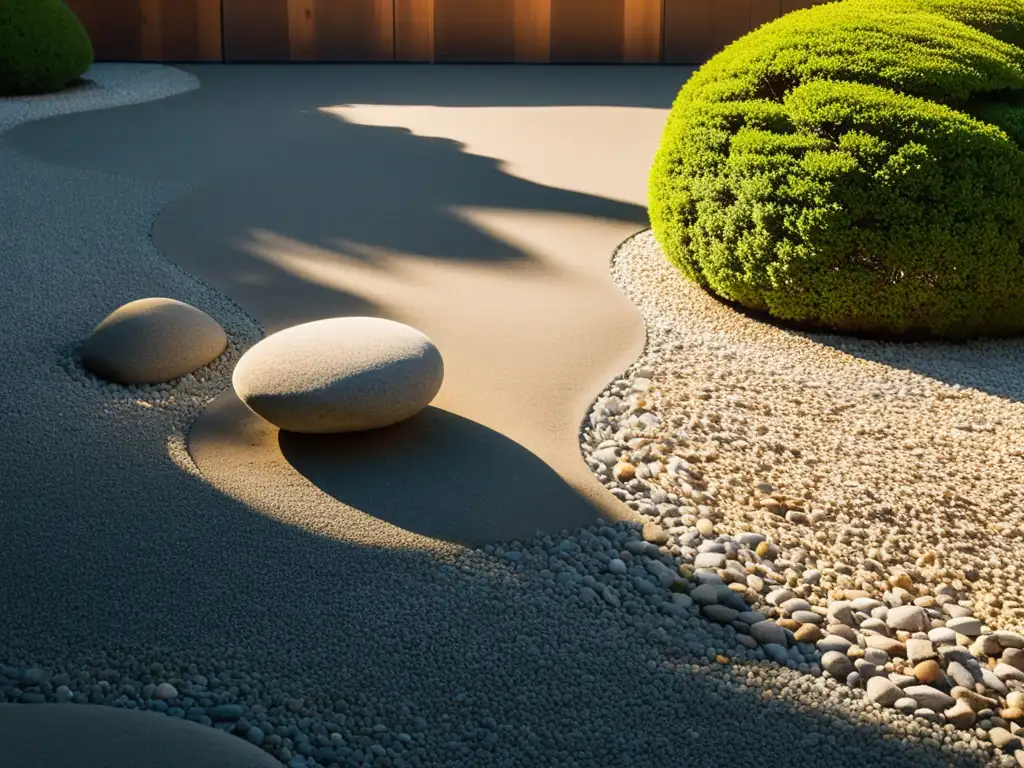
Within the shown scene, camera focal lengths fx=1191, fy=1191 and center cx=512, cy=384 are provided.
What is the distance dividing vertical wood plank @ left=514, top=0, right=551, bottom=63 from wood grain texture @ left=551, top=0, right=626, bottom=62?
7 cm

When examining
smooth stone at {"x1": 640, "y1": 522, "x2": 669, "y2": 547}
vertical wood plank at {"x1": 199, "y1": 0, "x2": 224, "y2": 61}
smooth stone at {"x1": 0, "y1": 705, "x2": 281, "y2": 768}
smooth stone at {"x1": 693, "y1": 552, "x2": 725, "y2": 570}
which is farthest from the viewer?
vertical wood plank at {"x1": 199, "y1": 0, "x2": 224, "y2": 61}

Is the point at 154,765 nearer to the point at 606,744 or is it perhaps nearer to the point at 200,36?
the point at 606,744

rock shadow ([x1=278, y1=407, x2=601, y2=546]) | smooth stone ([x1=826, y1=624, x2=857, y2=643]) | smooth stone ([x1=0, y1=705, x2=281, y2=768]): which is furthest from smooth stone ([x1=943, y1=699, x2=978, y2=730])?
smooth stone ([x1=0, y1=705, x2=281, y2=768])

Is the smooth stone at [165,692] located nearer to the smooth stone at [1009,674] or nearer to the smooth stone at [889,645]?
the smooth stone at [889,645]

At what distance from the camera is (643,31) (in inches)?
565

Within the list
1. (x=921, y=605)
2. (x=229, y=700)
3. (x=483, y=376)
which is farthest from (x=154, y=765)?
(x=483, y=376)

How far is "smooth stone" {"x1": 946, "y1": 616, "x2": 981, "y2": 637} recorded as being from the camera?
3430 millimetres

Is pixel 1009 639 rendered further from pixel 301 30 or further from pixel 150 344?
pixel 301 30

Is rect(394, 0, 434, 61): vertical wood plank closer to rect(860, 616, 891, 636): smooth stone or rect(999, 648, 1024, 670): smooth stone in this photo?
rect(860, 616, 891, 636): smooth stone

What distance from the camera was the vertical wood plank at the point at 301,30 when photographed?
14195 mm

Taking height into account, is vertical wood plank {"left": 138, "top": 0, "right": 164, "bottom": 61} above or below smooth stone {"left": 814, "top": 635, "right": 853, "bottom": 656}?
above

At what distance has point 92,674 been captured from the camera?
297 centimetres

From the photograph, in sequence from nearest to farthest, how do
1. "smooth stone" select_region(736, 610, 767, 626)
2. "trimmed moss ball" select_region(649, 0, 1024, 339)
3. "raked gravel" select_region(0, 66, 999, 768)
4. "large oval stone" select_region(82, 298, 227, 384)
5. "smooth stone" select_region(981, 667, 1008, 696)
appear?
"raked gravel" select_region(0, 66, 999, 768) < "smooth stone" select_region(981, 667, 1008, 696) < "smooth stone" select_region(736, 610, 767, 626) < "large oval stone" select_region(82, 298, 227, 384) < "trimmed moss ball" select_region(649, 0, 1024, 339)

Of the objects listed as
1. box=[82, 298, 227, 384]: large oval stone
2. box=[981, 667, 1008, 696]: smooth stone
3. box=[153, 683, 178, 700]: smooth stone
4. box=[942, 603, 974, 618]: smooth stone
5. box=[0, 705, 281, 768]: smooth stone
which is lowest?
box=[981, 667, 1008, 696]: smooth stone
